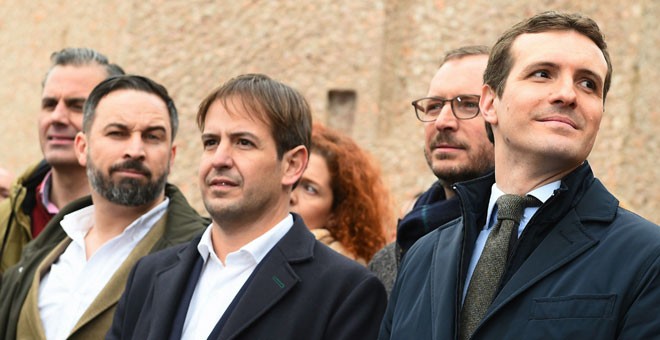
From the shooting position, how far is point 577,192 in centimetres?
275

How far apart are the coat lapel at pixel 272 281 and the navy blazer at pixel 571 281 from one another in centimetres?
54

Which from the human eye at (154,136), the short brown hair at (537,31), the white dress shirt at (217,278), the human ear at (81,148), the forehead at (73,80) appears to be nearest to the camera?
the short brown hair at (537,31)

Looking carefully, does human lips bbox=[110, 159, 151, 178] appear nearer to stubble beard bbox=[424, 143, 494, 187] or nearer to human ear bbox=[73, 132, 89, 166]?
human ear bbox=[73, 132, 89, 166]

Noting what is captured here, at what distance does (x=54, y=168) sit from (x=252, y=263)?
1832 millimetres

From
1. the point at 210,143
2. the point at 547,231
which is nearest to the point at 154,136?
the point at 210,143

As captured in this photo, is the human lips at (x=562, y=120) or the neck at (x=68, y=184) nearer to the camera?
the human lips at (x=562, y=120)

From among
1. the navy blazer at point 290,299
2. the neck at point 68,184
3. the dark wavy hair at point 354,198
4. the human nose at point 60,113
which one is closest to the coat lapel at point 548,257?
the navy blazer at point 290,299

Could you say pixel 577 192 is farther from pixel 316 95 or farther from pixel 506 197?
pixel 316 95

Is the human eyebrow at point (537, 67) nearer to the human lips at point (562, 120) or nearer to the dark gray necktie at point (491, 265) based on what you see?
the human lips at point (562, 120)

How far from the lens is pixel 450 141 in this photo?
3.74m

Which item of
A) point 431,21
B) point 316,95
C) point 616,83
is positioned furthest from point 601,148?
point 316,95

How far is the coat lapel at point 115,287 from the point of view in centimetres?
393

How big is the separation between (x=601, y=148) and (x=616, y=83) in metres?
0.78

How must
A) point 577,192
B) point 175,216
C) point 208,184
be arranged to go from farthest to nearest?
point 175,216 < point 208,184 < point 577,192
